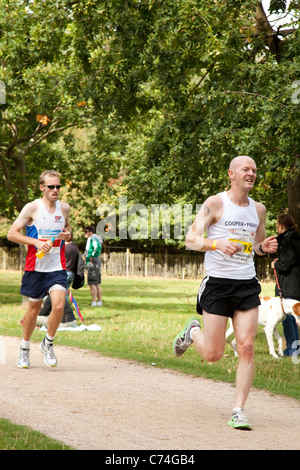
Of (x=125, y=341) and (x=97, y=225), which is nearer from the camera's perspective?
(x=125, y=341)

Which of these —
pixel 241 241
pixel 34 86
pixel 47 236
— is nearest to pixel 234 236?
pixel 241 241

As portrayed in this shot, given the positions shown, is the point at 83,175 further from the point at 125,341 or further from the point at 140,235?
the point at 140,235

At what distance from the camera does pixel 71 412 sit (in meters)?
5.82

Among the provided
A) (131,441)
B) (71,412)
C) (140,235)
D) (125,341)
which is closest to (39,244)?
(71,412)

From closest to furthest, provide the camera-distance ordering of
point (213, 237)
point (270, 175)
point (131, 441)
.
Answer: point (131, 441)
point (213, 237)
point (270, 175)

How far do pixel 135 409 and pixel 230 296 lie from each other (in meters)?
1.31

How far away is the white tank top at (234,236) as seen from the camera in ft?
18.4

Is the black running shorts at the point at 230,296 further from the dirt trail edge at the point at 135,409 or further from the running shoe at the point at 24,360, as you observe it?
the running shoe at the point at 24,360

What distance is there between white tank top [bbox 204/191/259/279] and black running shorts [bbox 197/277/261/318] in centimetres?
5

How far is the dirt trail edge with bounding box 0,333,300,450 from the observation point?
4.94m

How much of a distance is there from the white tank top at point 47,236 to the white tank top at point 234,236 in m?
2.78

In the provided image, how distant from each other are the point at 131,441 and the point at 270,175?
774cm

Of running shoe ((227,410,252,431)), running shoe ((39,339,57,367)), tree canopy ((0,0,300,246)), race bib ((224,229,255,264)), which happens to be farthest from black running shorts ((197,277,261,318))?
tree canopy ((0,0,300,246))

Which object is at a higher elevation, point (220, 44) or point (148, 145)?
point (220, 44)
